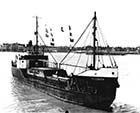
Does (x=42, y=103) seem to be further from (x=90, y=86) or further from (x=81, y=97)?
(x=90, y=86)

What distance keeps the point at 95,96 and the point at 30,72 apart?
13877mm

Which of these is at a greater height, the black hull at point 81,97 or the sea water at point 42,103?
the black hull at point 81,97

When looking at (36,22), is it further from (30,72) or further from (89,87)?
(89,87)

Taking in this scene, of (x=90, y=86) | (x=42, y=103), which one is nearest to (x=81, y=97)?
(x=90, y=86)

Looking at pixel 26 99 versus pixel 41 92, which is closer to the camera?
pixel 26 99

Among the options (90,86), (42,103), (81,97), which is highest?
(90,86)

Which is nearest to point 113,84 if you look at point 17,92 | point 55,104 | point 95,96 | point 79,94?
point 95,96

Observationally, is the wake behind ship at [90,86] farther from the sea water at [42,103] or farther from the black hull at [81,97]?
the sea water at [42,103]

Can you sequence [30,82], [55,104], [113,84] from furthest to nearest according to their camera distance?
[30,82], [55,104], [113,84]

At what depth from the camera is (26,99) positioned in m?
25.6

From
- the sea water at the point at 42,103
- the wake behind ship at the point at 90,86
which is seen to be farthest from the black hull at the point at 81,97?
the sea water at the point at 42,103

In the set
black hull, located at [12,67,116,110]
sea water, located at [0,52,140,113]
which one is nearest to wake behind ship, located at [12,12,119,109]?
black hull, located at [12,67,116,110]

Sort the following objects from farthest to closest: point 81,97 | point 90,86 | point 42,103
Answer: point 42,103, point 81,97, point 90,86

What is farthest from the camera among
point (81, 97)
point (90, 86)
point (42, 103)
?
point (42, 103)
